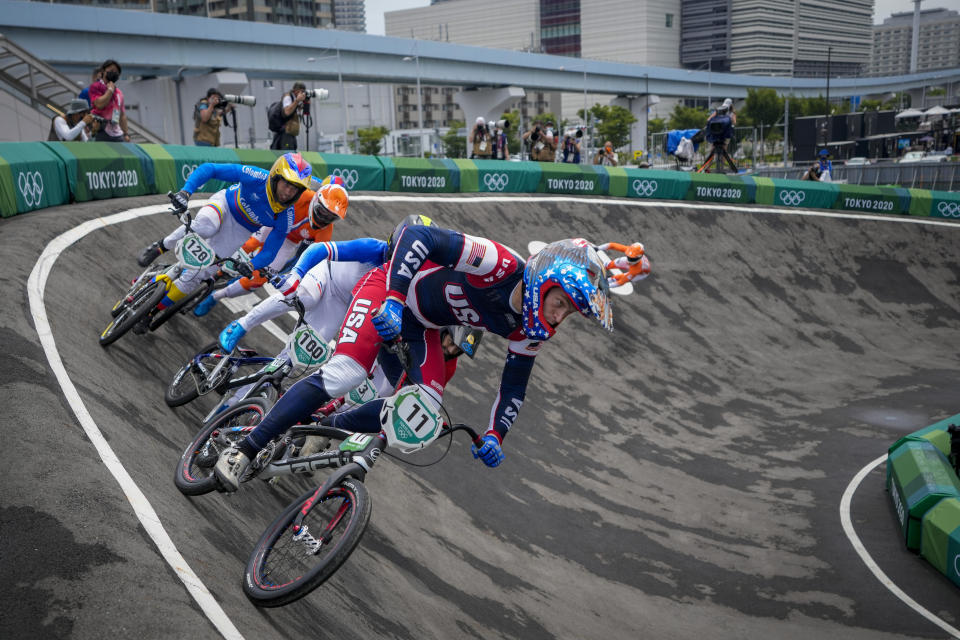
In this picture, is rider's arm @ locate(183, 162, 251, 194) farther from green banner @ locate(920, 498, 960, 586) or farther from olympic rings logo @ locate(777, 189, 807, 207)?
olympic rings logo @ locate(777, 189, 807, 207)

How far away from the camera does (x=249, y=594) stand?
15.5 ft

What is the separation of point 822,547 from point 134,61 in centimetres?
3997

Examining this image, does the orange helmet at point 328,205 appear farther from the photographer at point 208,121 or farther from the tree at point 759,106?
the tree at point 759,106

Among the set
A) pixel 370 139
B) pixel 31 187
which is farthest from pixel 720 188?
pixel 370 139

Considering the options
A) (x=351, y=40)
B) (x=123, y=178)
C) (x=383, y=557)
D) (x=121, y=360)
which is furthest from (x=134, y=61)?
(x=383, y=557)

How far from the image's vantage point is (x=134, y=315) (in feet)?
27.3

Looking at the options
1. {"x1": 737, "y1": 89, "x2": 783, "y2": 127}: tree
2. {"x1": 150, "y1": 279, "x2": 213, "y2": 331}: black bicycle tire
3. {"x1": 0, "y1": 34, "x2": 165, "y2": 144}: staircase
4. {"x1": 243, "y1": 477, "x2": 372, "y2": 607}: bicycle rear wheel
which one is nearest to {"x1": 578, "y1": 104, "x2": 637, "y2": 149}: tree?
{"x1": 737, "y1": 89, "x2": 783, "y2": 127}: tree

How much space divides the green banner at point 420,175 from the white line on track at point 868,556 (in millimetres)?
14046

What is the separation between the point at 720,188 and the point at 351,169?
15758 millimetres

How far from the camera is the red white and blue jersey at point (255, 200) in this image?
9.26 m

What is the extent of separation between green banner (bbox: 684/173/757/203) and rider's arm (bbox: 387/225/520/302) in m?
25.3

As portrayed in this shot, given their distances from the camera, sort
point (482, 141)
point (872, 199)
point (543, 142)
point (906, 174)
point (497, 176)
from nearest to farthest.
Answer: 1. point (497, 176)
2. point (482, 141)
3. point (543, 142)
4. point (872, 199)
5. point (906, 174)

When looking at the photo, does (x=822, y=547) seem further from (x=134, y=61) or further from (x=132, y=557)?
(x=134, y=61)

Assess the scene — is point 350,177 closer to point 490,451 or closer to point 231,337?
point 231,337
